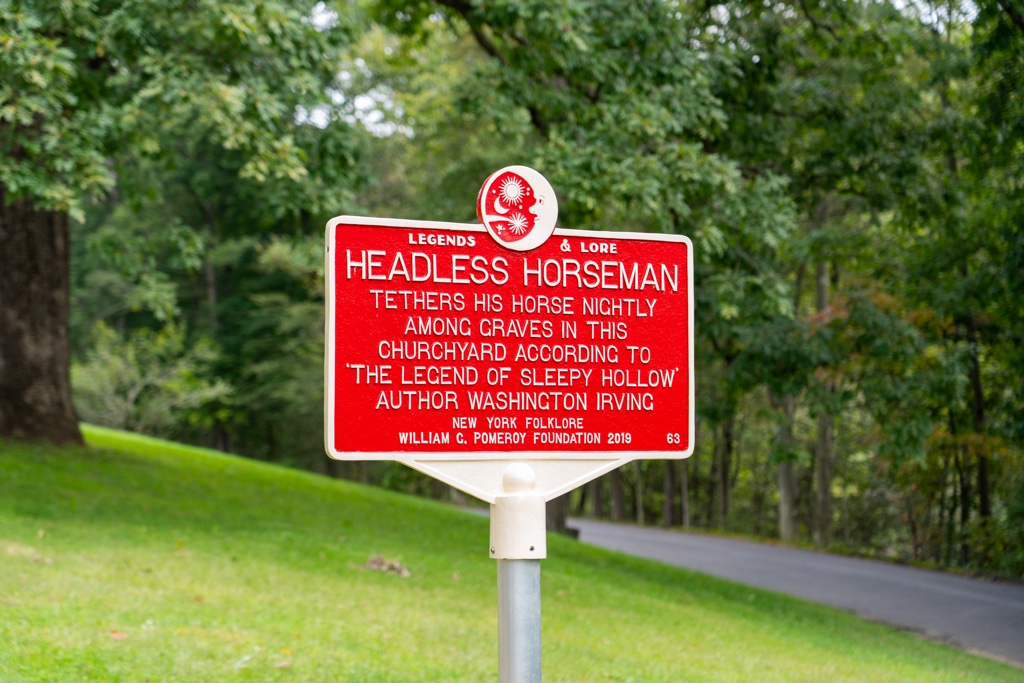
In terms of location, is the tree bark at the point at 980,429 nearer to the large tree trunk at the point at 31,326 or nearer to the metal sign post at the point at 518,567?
the large tree trunk at the point at 31,326

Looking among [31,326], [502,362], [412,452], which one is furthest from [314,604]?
[31,326]

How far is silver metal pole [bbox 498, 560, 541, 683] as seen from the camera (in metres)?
4.45

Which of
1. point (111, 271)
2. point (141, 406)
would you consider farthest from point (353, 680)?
point (111, 271)

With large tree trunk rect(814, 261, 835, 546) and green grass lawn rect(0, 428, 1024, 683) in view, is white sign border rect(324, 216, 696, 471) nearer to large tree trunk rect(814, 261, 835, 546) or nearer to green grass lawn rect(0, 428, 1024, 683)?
green grass lawn rect(0, 428, 1024, 683)

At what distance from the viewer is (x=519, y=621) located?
14.7 ft

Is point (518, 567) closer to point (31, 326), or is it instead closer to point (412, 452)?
point (412, 452)

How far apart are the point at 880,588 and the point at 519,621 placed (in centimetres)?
1542

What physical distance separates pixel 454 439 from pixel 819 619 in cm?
1047

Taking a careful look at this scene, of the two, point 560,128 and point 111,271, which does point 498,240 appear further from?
point 111,271

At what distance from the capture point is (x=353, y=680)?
7.07 meters

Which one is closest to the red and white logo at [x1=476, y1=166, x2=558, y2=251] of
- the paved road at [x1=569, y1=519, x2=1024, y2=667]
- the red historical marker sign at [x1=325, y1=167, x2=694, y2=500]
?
the red historical marker sign at [x1=325, y1=167, x2=694, y2=500]

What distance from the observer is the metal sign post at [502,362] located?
442 cm

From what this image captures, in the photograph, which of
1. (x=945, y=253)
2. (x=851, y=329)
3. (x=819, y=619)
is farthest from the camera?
(x=945, y=253)

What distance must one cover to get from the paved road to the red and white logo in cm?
1030
